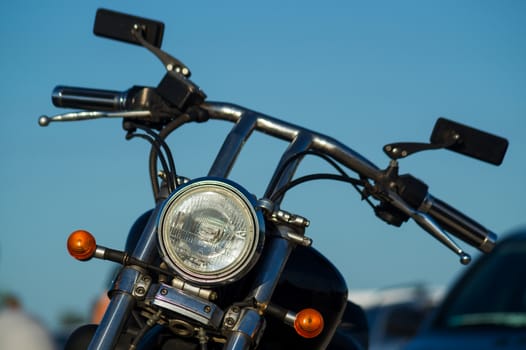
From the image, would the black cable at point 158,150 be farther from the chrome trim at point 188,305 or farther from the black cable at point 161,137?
the chrome trim at point 188,305

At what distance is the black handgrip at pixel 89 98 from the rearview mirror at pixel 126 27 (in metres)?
0.16

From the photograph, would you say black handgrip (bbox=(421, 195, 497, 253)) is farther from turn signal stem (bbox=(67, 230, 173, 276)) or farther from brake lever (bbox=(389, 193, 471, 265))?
turn signal stem (bbox=(67, 230, 173, 276))

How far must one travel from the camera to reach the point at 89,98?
324 cm

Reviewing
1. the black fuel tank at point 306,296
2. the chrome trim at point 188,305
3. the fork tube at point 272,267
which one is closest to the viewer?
the chrome trim at point 188,305

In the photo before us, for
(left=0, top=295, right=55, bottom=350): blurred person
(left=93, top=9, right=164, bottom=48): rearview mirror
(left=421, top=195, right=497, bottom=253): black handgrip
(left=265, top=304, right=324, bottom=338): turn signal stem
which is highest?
(left=93, top=9, right=164, bottom=48): rearview mirror

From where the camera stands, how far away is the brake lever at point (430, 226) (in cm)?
292

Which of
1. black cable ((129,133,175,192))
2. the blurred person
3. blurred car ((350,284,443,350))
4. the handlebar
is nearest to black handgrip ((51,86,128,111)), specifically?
the handlebar

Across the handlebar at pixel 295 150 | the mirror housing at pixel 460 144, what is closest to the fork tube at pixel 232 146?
the handlebar at pixel 295 150

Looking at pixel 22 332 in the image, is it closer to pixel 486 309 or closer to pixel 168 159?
pixel 486 309

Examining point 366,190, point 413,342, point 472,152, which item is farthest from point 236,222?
point 413,342

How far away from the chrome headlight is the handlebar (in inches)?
13.5

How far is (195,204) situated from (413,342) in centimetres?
290

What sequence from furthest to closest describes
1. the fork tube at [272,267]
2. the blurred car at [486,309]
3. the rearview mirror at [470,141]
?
1. the blurred car at [486,309]
2. the rearview mirror at [470,141]
3. the fork tube at [272,267]

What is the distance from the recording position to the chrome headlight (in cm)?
251
